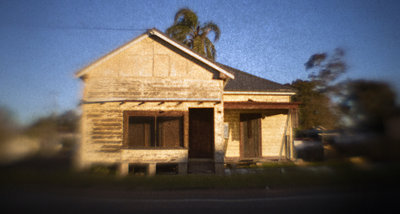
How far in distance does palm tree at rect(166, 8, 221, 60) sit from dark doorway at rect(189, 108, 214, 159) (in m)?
10.6

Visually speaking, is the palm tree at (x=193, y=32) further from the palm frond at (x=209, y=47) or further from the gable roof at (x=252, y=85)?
the gable roof at (x=252, y=85)

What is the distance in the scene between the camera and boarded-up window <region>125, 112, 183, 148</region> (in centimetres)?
1032

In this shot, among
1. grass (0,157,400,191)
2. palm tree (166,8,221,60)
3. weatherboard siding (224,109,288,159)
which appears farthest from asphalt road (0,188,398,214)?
palm tree (166,8,221,60)

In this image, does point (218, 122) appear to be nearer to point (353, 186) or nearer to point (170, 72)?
point (170, 72)

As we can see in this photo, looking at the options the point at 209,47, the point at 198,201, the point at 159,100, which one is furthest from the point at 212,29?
the point at 198,201

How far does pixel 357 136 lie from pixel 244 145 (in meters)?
11.9

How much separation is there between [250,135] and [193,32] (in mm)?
13366

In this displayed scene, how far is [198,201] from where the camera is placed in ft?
19.7

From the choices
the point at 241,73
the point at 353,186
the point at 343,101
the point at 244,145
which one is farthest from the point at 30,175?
the point at 241,73

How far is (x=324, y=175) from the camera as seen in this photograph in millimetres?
3039

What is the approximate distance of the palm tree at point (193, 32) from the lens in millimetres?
22469

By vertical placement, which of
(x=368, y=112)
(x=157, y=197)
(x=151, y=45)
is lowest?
(x=157, y=197)

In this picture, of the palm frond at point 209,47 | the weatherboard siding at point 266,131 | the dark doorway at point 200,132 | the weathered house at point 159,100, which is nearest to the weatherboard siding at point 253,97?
the weatherboard siding at point 266,131

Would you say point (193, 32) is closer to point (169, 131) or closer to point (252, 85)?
point (252, 85)
